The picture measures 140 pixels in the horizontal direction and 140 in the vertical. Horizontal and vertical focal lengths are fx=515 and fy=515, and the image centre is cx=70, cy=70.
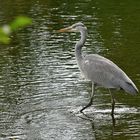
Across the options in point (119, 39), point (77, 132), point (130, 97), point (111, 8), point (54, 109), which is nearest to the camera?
point (77, 132)

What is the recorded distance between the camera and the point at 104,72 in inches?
348

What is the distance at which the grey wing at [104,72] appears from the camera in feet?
28.1

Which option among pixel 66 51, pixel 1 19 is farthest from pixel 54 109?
pixel 1 19

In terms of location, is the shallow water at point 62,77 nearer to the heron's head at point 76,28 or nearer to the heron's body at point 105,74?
the heron's body at point 105,74

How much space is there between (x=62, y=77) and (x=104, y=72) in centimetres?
229

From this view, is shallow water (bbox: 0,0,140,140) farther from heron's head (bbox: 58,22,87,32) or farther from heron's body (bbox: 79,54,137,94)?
heron's head (bbox: 58,22,87,32)

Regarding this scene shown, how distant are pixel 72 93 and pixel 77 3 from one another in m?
10.8

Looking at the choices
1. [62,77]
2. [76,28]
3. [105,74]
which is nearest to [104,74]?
[105,74]

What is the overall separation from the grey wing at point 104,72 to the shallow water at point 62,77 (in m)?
0.54

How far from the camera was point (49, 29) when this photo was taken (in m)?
16.1

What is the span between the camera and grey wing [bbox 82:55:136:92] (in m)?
8.56

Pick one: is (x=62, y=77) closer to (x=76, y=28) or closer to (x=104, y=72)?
(x=76, y=28)

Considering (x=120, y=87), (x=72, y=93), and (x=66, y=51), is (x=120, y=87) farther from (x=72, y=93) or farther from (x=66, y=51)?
(x=66, y=51)

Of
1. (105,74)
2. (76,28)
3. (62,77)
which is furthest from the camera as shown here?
(62,77)
